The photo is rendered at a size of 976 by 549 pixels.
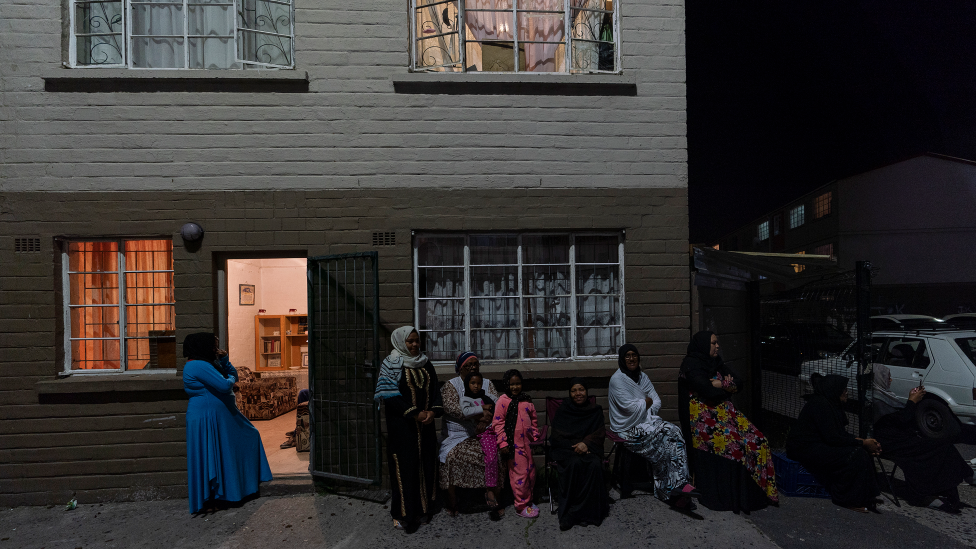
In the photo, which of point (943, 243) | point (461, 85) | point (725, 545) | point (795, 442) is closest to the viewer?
point (725, 545)

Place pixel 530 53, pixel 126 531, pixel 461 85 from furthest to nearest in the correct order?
pixel 530 53, pixel 461 85, pixel 126 531

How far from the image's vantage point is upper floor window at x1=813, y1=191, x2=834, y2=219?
1029 inches

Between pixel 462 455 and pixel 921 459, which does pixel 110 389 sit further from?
pixel 921 459

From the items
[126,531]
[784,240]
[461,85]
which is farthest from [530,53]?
[784,240]

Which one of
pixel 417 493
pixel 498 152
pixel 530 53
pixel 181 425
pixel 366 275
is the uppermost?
pixel 530 53

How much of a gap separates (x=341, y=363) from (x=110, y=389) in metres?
2.30

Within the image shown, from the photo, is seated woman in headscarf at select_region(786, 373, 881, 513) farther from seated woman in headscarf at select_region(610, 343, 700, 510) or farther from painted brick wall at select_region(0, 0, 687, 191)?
painted brick wall at select_region(0, 0, 687, 191)

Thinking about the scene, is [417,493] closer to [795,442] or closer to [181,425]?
[181,425]

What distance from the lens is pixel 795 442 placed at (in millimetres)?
5031

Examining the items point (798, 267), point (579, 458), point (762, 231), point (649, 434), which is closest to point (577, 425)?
point (579, 458)

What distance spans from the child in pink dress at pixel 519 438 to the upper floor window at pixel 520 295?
2.98 ft

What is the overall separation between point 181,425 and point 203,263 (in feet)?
5.55

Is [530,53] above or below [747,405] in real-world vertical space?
above

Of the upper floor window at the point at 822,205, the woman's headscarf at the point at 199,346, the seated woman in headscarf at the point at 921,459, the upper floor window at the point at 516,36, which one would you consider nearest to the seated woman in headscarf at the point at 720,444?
the seated woman in headscarf at the point at 921,459
